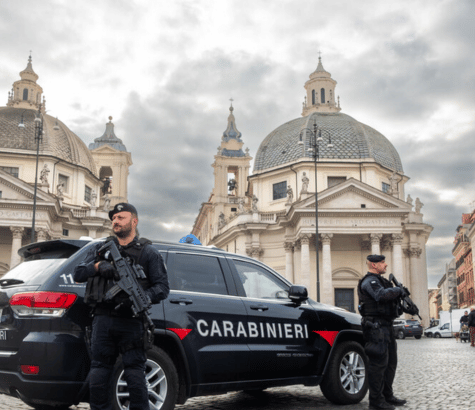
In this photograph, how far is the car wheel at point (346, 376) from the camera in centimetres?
743

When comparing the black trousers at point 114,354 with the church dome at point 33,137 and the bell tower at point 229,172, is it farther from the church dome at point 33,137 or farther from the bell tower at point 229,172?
the bell tower at point 229,172

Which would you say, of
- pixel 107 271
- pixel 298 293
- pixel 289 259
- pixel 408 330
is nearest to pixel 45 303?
pixel 107 271

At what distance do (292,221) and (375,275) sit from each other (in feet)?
126

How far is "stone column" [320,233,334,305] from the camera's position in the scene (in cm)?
4184

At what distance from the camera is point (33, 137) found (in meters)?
50.3

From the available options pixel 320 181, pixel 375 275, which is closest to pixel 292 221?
pixel 320 181

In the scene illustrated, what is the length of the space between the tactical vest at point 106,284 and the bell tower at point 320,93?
5533cm

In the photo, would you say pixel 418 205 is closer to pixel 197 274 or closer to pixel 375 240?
pixel 375 240

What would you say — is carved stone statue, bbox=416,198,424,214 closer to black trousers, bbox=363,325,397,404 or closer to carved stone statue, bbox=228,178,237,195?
carved stone statue, bbox=228,178,237,195

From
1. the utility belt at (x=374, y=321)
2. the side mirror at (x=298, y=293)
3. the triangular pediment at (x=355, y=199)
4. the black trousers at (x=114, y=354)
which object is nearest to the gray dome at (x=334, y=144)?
the triangular pediment at (x=355, y=199)

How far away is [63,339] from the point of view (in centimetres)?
515

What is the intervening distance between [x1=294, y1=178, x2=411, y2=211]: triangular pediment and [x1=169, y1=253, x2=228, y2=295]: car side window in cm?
3652

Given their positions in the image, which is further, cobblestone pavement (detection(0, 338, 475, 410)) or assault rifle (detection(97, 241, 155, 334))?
cobblestone pavement (detection(0, 338, 475, 410))

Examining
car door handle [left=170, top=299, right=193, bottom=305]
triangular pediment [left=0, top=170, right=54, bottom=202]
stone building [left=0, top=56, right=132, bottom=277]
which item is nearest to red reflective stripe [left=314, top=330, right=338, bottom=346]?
car door handle [left=170, top=299, right=193, bottom=305]
